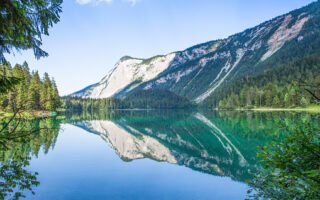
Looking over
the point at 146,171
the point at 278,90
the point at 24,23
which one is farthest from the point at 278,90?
the point at 24,23

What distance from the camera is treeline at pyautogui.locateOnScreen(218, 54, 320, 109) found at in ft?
328

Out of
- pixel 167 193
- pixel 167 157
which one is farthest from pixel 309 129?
pixel 167 157

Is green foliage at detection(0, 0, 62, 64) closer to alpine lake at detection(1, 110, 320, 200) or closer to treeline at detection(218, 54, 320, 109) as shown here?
alpine lake at detection(1, 110, 320, 200)

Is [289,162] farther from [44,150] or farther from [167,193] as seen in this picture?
[44,150]

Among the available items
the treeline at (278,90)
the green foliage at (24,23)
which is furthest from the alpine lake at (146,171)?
the treeline at (278,90)

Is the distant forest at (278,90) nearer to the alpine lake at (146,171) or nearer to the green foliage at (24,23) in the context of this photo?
the alpine lake at (146,171)

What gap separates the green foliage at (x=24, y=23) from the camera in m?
5.99

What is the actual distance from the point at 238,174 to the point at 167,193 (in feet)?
25.3

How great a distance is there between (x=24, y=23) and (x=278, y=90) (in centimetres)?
12954

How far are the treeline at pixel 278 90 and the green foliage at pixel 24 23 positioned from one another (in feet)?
291

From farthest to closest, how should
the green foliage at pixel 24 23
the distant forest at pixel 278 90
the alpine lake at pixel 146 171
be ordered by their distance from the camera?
the distant forest at pixel 278 90, the alpine lake at pixel 146 171, the green foliage at pixel 24 23

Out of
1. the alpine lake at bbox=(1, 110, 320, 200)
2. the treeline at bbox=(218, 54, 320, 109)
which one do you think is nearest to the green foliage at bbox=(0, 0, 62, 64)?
the alpine lake at bbox=(1, 110, 320, 200)

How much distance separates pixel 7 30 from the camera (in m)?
6.18

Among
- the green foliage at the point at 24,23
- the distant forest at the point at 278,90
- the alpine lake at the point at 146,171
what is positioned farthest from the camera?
the distant forest at the point at 278,90
